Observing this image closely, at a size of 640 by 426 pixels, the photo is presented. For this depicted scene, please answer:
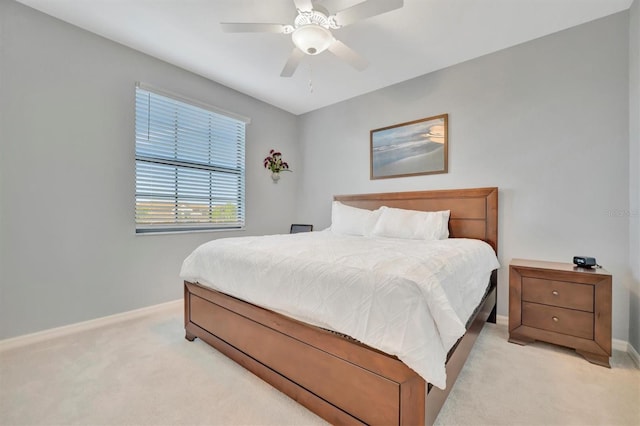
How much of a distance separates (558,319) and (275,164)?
3594 mm

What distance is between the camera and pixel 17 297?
83.6 inches

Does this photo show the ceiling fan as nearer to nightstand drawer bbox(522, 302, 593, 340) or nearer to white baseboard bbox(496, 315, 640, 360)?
nightstand drawer bbox(522, 302, 593, 340)

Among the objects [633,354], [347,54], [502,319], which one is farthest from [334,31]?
[633,354]

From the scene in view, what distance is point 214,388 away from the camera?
1.61m

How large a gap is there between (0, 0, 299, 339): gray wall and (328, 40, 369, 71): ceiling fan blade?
6.51 feet

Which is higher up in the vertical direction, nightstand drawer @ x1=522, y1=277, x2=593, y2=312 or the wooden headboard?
the wooden headboard

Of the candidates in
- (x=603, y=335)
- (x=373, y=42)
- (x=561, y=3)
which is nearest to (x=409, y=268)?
(x=603, y=335)

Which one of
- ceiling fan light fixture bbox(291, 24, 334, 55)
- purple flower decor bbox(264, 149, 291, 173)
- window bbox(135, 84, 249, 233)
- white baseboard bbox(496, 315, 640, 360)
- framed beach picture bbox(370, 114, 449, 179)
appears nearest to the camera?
ceiling fan light fixture bbox(291, 24, 334, 55)

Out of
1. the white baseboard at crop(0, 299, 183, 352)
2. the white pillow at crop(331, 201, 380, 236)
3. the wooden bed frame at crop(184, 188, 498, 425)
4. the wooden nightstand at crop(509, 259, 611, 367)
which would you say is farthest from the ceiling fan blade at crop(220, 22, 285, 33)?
the white baseboard at crop(0, 299, 183, 352)

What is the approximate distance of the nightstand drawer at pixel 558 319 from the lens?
194 cm

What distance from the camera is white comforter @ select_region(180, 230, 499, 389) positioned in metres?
1.08

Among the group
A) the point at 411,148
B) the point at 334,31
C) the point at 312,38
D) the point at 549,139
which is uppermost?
the point at 334,31

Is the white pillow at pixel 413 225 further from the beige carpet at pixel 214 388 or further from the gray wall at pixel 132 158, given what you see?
the beige carpet at pixel 214 388

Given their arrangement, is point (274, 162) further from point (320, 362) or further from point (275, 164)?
point (320, 362)
